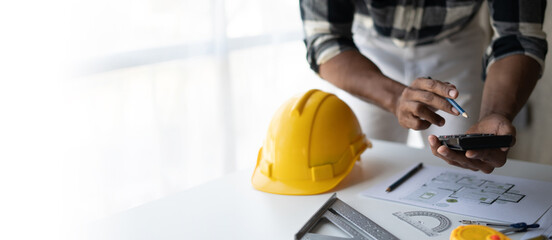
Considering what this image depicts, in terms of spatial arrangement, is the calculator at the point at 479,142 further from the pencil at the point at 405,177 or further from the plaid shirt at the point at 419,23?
the plaid shirt at the point at 419,23

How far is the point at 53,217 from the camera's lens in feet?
4.34

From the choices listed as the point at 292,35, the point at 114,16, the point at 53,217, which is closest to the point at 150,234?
the point at 53,217

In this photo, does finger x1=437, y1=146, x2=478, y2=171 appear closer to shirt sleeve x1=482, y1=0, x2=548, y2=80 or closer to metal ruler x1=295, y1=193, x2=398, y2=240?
metal ruler x1=295, y1=193, x2=398, y2=240

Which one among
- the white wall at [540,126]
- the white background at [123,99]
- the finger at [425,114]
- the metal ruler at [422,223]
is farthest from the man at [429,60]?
the white wall at [540,126]

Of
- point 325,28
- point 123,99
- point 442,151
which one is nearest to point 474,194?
point 442,151

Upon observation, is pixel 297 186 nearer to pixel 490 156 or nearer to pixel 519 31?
pixel 490 156

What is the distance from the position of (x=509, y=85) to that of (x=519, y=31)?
0.18 metres

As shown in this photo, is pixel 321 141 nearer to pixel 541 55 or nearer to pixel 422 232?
pixel 422 232

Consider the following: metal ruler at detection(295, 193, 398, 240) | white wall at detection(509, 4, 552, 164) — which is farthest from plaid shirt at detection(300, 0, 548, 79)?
white wall at detection(509, 4, 552, 164)

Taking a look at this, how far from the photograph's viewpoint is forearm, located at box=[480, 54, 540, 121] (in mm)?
1104

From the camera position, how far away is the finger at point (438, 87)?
0.91 m

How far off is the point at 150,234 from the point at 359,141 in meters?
0.48

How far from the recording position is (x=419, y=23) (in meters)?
1.42

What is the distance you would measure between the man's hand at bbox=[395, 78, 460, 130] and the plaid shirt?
1.06ft
